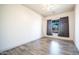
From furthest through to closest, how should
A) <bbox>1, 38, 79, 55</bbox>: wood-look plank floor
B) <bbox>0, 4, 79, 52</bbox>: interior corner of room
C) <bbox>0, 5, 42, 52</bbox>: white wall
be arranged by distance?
1. <bbox>0, 5, 42, 52</bbox>: white wall
2. <bbox>0, 4, 79, 52</bbox>: interior corner of room
3. <bbox>1, 38, 79, 55</bbox>: wood-look plank floor

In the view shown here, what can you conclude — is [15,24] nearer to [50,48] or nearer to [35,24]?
[35,24]

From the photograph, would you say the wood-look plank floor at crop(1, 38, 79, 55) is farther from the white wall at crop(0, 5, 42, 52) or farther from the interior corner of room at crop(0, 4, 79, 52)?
the white wall at crop(0, 5, 42, 52)

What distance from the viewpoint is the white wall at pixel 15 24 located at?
2.56 m

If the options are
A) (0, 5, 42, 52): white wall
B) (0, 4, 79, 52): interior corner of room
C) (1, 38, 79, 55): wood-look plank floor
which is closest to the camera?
(1, 38, 79, 55): wood-look plank floor

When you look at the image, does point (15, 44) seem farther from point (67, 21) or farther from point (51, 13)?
point (67, 21)

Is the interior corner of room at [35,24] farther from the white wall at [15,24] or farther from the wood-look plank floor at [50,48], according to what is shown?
the wood-look plank floor at [50,48]

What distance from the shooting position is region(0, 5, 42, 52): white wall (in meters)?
2.56

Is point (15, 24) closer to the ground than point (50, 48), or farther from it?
farther from it

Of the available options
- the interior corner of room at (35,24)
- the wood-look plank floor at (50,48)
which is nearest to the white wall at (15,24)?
the interior corner of room at (35,24)

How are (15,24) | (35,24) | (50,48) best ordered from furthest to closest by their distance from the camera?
(35,24) → (15,24) → (50,48)

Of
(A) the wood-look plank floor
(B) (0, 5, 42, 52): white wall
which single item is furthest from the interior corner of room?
(A) the wood-look plank floor

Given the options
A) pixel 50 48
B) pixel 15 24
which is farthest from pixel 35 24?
pixel 50 48

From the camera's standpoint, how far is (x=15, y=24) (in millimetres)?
2965
